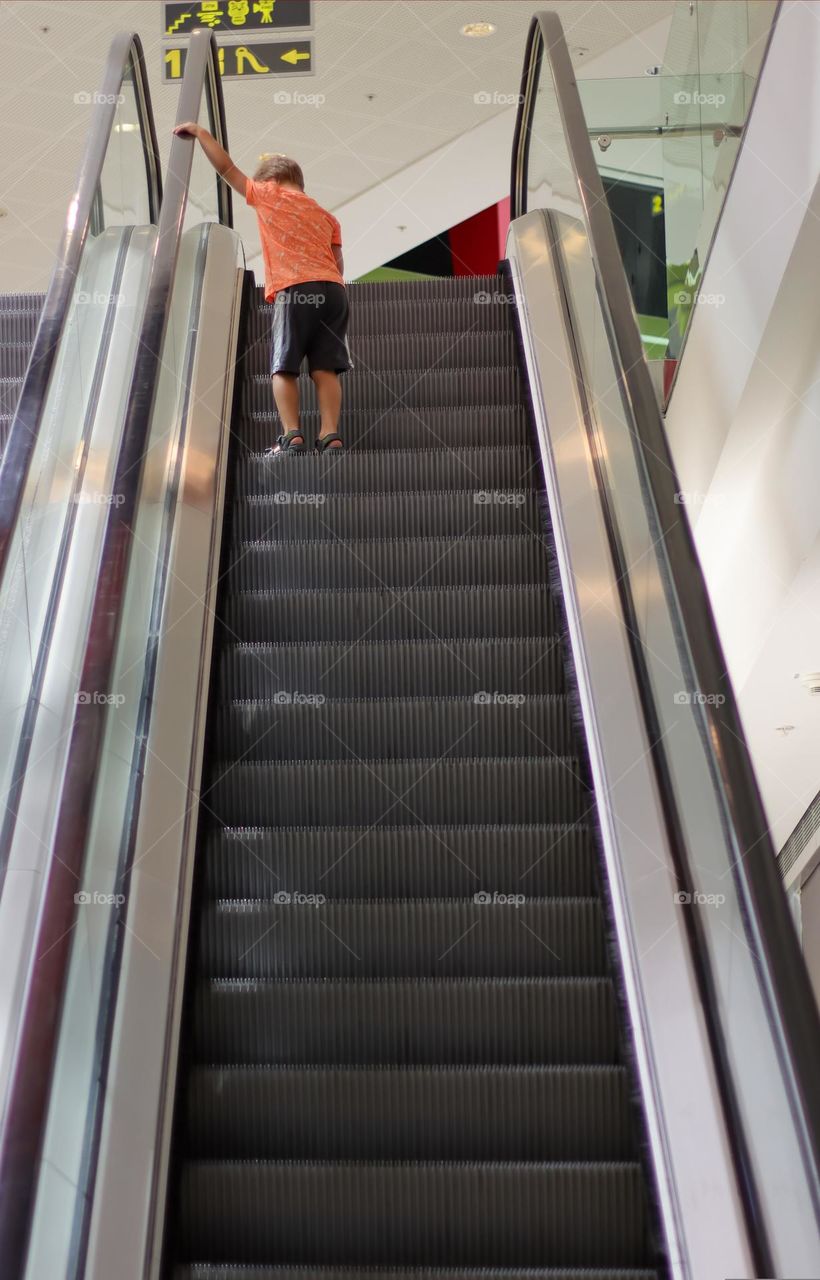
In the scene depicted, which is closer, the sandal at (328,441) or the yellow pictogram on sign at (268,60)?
the sandal at (328,441)

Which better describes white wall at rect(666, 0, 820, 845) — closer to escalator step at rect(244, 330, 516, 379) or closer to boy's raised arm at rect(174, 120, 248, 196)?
escalator step at rect(244, 330, 516, 379)

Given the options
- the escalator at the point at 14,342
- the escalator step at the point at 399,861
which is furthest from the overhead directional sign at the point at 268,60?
the escalator step at the point at 399,861

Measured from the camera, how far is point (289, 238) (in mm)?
5363

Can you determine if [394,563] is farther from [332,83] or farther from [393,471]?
[332,83]

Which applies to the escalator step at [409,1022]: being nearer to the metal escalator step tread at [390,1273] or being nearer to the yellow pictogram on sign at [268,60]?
the metal escalator step tread at [390,1273]

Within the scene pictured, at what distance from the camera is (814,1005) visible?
78.8 inches

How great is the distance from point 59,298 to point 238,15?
21.8 ft

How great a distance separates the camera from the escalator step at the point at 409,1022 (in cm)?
302

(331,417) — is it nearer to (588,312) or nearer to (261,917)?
(588,312)

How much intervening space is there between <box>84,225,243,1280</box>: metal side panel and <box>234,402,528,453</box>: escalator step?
0.94m

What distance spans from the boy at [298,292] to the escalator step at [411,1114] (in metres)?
2.75

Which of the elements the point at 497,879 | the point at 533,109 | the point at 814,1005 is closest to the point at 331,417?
the point at 497,879

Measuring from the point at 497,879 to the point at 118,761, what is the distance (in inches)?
42.1

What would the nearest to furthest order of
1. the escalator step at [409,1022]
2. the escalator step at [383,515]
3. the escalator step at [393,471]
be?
the escalator step at [409,1022] → the escalator step at [383,515] → the escalator step at [393,471]
